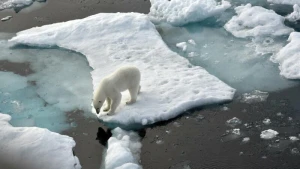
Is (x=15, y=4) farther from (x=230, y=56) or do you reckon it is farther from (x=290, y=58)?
(x=290, y=58)

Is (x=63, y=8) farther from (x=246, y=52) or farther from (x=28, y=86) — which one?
(x=246, y=52)

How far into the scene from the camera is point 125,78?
24.5 feet

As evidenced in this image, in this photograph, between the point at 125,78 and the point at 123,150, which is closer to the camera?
the point at 123,150

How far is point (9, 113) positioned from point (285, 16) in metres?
6.80

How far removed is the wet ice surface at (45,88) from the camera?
7713 millimetres

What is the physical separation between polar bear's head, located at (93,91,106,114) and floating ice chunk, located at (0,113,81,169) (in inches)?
28.5

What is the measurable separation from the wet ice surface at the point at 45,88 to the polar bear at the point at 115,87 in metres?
0.54

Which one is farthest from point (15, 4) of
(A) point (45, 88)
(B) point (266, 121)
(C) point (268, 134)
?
(C) point (268, 134)

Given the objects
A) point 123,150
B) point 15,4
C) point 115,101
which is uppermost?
point 115,101

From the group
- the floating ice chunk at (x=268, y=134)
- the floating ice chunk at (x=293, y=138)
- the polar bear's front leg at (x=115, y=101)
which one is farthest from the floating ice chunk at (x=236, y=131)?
the polar bear's front leg at (x=115, y=101)

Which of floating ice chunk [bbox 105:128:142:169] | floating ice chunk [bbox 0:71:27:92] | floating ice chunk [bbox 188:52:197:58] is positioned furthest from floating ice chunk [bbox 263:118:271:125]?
floating ice chunk [bbox 0:71:27:92]

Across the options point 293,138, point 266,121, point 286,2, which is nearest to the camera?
point 293,138

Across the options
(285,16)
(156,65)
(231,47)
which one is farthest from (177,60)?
(285,16)

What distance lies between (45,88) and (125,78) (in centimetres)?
190
